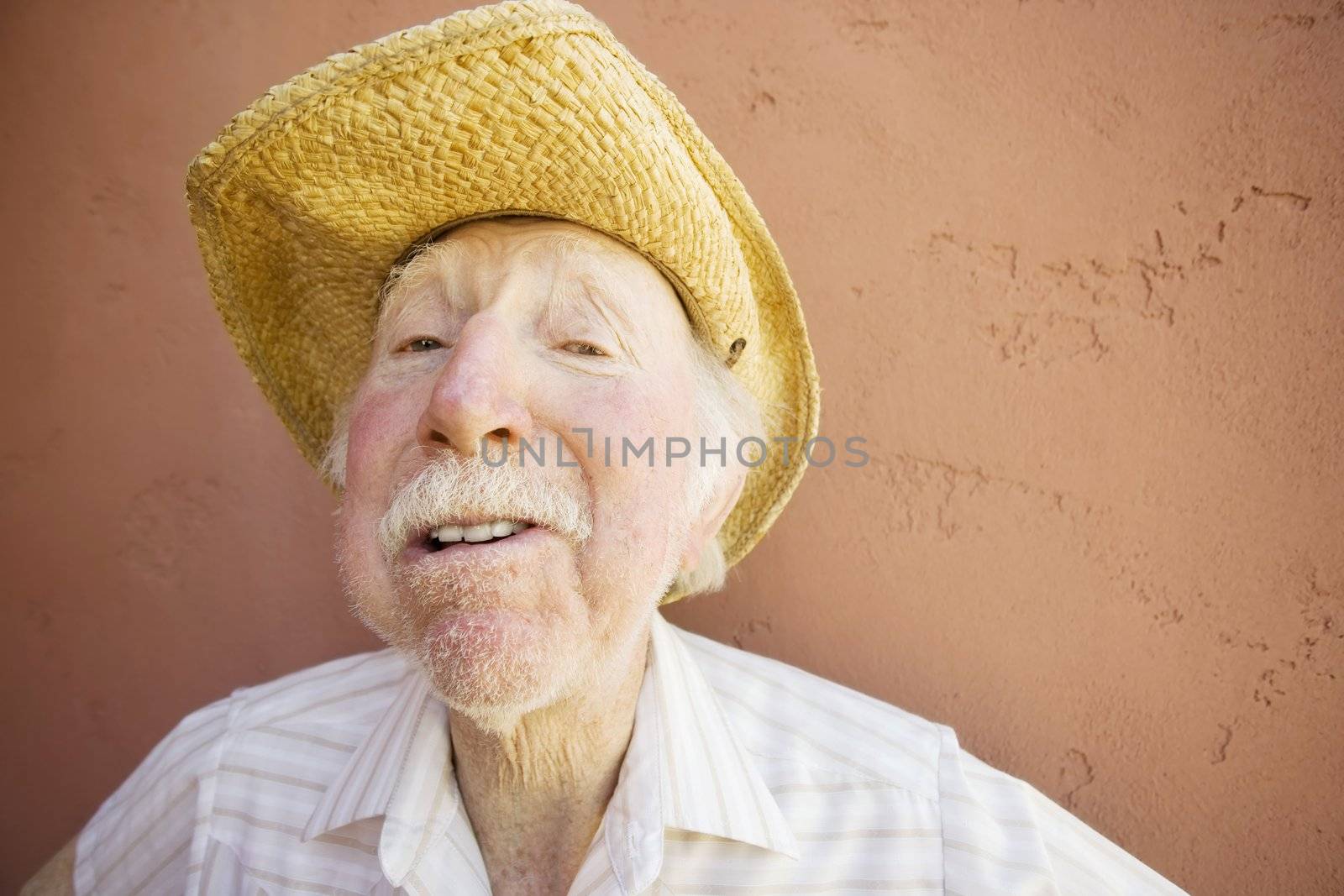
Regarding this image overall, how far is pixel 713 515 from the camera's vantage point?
152 cm

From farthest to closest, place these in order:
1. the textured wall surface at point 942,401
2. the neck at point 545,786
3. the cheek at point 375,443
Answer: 1. the textured wall surface at point 942,401
2. the neck at point 545,786
3. the cheek at point 375,443

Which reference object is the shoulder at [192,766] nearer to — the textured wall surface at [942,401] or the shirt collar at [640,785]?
the shirt collar at [640,785]

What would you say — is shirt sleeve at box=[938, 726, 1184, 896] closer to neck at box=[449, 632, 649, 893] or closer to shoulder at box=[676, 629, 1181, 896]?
shoulder at box=[676, 629, 1181, 896]

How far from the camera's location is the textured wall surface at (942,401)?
1.54 m

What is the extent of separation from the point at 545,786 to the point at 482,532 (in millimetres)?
536

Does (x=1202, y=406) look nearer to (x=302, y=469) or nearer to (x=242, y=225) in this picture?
(x=242, y=225)

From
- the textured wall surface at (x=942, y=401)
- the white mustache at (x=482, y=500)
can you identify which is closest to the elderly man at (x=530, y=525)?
the white mustache at (x=482, y=500)

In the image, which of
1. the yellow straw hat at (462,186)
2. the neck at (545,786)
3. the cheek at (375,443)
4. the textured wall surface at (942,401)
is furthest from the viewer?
the textured wall surface at (942,401)

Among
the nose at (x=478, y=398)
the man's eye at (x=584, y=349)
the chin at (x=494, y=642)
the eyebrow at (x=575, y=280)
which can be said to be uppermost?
the eyebrow at (x=575, y=280)

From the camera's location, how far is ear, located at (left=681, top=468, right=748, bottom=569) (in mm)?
1436

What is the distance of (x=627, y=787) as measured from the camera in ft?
4.39

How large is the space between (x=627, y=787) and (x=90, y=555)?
5.70 ft

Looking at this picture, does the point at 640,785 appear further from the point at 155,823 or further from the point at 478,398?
the point at 155,823

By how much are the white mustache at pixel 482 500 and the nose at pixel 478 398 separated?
1.3 inches
